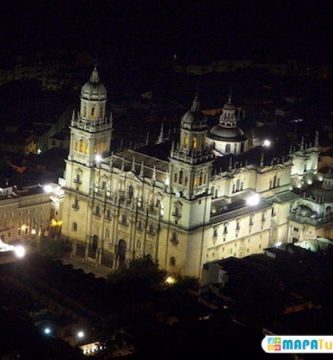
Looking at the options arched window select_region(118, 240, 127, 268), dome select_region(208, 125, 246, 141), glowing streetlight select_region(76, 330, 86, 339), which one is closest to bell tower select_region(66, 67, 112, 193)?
arched window select_region(118, 240, 127, 268)

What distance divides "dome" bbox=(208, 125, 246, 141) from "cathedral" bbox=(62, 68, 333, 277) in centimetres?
9

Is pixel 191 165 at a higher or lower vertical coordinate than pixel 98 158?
lower

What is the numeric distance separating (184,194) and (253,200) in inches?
341

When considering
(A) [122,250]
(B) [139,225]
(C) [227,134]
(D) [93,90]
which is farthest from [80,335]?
(C) [227,134]

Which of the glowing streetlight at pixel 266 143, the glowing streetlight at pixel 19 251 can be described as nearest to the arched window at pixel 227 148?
the glowing streetlight at pixel 266 143

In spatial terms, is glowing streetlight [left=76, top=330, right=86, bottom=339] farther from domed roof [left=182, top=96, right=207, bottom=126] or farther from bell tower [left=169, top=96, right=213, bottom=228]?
domed roof [left=182, top=96, right=207, bottom=126]

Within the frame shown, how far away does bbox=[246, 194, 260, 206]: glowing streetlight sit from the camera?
105 m

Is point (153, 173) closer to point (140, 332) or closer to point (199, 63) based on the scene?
point (140, 332)

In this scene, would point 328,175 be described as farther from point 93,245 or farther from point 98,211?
point 93,245

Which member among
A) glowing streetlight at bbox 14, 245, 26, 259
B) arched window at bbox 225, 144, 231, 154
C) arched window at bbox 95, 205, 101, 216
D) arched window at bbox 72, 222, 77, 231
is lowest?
glowing streetlight at bbox 14, 245, 26, 259

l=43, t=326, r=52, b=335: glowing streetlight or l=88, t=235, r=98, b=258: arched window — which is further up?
l=88, t=235, r=98, b=258: arched window

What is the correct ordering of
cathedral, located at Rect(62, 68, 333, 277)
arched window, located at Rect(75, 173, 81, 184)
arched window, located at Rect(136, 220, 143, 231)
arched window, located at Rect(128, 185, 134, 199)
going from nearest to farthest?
cathedral, located at Rect(62, 68, 333, 277), arched window, located at Rect(136, 220, 143, 231), arched window, located at Rect(128, 185, 134, 199), arched window, located at Rect(75, 173, 81, 184)

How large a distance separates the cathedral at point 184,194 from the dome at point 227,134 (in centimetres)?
9

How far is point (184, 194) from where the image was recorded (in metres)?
98.9
